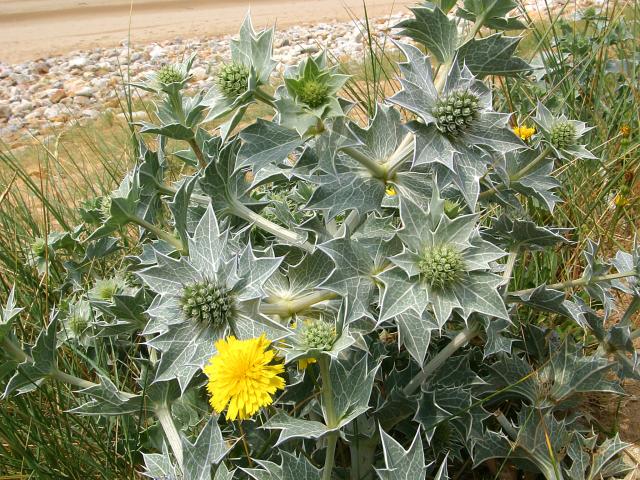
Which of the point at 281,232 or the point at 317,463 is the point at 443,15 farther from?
the point at 317,463

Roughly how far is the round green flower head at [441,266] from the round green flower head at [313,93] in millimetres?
388

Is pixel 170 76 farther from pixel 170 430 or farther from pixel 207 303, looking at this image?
pixel 170 430

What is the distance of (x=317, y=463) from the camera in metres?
1.37

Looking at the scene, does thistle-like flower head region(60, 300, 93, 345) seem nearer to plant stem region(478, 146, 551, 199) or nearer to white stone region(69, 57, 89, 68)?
plant stem region(478, 146, 551, 199)

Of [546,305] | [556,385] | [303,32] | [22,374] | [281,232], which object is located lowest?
[303,32]

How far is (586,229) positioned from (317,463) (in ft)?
3.86

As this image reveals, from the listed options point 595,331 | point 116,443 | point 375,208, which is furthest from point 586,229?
point 116,443

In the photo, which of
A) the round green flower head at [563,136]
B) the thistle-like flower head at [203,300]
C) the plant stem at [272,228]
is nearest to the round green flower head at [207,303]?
the thistle-like flower head at [203,300]

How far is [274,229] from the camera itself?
4.65 feet

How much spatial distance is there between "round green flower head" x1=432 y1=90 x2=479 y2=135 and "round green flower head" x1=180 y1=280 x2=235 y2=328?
55 centimetres

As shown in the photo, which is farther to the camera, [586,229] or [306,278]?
[586,229]

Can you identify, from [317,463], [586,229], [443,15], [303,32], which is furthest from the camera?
[303,32]

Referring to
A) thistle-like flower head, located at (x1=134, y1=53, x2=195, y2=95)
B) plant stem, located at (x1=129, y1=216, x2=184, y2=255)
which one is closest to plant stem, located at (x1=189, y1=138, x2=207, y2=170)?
thistle-like flower head, located at (x1=134, y1=53, x2=195, y2=95)

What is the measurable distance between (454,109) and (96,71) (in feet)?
32.0
